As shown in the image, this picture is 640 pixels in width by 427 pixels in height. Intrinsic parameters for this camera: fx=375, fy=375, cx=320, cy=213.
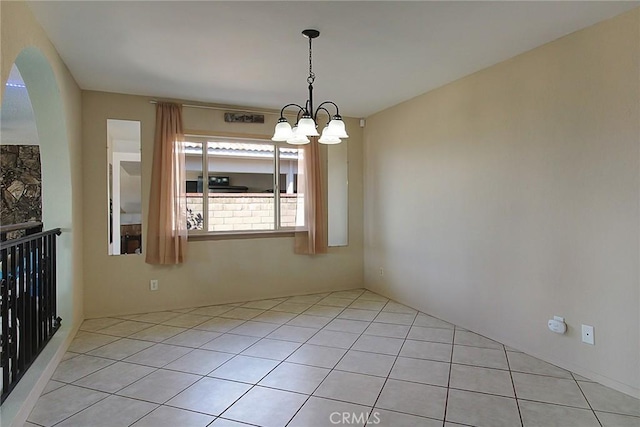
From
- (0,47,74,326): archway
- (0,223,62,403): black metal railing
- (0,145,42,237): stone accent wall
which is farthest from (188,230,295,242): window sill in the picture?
(0,145,42,237): stone accent wall

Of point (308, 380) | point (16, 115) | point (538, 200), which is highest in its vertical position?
point (16, 115)

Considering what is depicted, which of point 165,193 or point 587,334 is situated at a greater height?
point 165,193

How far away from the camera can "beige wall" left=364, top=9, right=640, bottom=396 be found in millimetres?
2414

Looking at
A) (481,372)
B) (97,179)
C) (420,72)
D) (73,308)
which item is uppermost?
(420,72)

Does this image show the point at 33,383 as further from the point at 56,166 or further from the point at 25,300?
the point at 56,166

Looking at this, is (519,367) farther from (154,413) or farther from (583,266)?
(154,413)

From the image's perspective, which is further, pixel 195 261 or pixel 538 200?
pixel 195 261

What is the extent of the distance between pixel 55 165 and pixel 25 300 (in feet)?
4.02

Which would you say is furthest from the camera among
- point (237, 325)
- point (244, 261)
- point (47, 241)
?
point (244, 261)

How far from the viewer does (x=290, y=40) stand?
2768mm

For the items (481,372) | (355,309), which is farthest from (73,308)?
(481,372)

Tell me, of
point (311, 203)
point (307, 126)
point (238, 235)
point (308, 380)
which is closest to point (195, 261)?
point (238, 235)

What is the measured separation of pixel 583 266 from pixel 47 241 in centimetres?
406

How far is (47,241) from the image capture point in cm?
301
